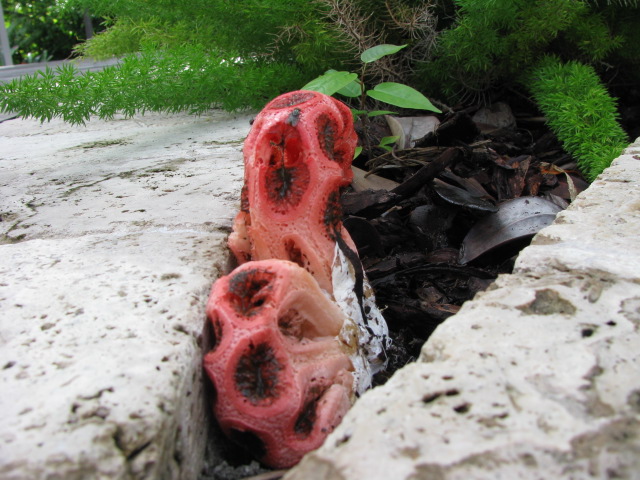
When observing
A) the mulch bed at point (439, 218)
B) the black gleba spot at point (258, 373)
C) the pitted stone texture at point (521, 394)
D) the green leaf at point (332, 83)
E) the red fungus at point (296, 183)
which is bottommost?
the mulch bed at point (439, 218)

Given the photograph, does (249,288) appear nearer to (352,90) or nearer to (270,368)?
(270,368)

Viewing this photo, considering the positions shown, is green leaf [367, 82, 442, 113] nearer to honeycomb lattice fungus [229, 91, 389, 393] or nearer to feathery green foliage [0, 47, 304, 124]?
honeycomb lattice fungus [229, 91, 389, 393]

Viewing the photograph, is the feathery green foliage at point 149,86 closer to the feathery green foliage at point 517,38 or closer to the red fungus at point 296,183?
the feathery green foliage at point 517,38

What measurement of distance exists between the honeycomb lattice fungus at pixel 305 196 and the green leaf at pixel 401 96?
46 centimetres

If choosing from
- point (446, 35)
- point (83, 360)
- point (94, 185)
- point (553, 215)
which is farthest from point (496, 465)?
point (446, 35)

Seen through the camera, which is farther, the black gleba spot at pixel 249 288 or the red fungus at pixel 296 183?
the red fungus at pixel 296 183

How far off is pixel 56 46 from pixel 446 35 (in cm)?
1037

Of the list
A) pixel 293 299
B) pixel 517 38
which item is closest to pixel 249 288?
pixel 293 299

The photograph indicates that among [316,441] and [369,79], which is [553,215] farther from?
[369,79]

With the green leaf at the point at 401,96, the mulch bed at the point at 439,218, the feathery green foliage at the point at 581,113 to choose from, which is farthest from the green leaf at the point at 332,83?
the feathery green foliage at the point at 581,113

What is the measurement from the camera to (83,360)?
0.79m

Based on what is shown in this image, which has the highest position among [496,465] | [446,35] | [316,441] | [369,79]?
[446,35]

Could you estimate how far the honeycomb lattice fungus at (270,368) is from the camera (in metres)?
0.83

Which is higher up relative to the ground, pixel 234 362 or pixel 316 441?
pixel 234 362
